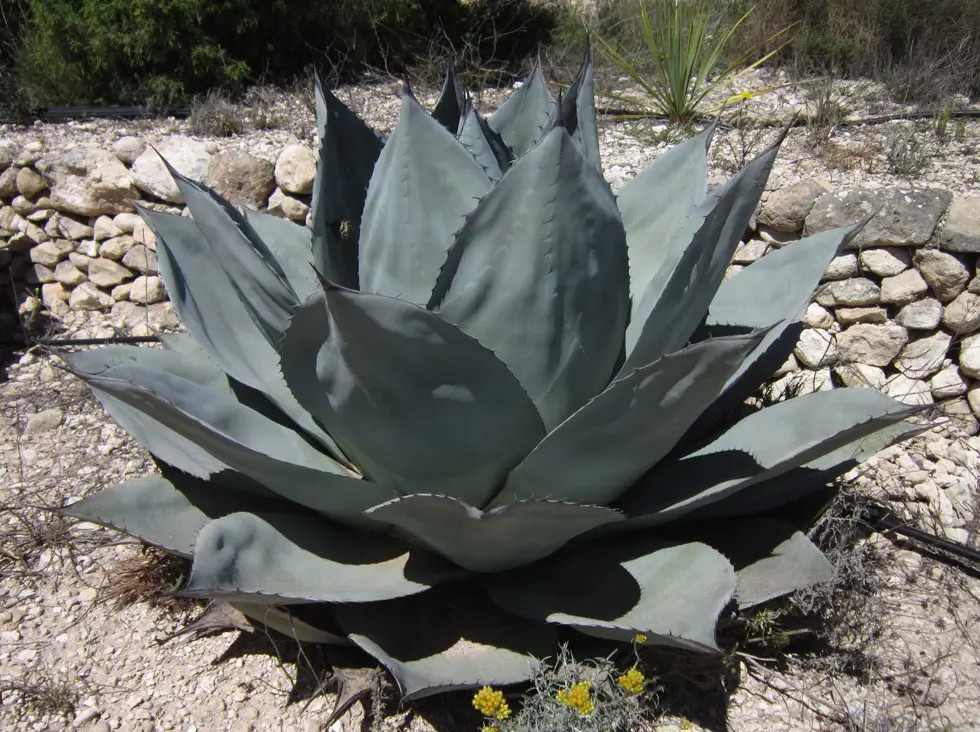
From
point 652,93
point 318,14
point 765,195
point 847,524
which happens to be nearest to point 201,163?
point 318,14

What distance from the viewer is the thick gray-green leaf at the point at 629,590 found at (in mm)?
1396

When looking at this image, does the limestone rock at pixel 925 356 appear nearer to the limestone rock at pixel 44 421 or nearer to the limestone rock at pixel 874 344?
the limestone rock at pixel 874 344

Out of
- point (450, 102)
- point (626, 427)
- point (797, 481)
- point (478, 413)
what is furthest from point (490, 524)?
point (450, 102)

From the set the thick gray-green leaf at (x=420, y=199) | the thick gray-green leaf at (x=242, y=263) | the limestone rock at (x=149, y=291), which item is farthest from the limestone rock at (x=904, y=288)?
the limestone rock at (x=149, y=291)

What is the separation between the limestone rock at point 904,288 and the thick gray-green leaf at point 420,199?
194 centimetres

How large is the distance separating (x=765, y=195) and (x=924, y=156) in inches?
26.5

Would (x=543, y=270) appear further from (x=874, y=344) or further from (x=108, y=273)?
(x=108, y=273)

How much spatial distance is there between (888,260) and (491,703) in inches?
87.4

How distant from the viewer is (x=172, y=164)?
11.2ft

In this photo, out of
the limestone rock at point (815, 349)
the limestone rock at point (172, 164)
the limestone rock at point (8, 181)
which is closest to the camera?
the limestone rock at point (815, 349)

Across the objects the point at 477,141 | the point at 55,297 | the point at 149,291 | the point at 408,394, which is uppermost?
the point at 477,141

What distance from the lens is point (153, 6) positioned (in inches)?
163

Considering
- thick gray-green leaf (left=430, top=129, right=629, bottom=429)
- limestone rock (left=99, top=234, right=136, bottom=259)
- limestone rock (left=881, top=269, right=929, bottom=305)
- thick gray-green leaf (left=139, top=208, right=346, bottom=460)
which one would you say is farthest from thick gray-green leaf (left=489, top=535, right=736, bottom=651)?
limestone rock (left=99, top=234, right=136, bottom=259)

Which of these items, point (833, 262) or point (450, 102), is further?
point (833, 262)
